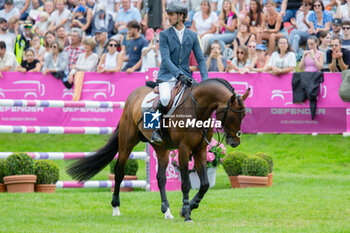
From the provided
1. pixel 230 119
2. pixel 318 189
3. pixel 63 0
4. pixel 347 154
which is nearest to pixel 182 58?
pixel 230 119

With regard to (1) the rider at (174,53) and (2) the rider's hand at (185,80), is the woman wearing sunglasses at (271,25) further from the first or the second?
(2) the rider's hand at (185,80)

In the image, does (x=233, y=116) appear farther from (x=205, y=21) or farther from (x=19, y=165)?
(x=205, y=21)

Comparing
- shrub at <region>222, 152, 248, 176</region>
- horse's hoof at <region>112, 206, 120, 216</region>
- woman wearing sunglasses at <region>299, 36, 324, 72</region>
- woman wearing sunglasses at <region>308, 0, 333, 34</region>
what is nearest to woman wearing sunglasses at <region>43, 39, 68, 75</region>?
shrub at <region>222, 152, 248, 176</region>

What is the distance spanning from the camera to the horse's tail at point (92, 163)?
9914mm

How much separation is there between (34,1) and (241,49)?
360 inches

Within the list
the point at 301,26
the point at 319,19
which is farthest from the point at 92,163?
the point at 301,26

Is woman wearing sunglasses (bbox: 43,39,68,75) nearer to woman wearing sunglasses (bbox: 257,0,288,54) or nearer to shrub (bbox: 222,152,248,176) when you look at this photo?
woman wearing sunglasses (bbox: 257,0,288,54)

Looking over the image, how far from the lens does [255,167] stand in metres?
12.3

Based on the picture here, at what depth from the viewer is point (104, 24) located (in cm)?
1962

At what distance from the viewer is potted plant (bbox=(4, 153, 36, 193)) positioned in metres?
11.2

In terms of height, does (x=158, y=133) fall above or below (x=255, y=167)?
above

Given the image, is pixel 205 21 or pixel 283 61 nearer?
pixel 283 61

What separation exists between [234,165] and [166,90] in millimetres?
4412

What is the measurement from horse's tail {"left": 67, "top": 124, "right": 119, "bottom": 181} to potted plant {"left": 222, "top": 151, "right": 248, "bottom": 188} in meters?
3.39
